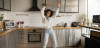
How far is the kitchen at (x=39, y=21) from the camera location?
4.86m

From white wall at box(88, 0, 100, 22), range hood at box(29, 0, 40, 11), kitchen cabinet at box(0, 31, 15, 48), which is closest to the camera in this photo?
kitchen cabinet at box(0, 31, 15, 48)

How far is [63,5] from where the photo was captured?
530 cm

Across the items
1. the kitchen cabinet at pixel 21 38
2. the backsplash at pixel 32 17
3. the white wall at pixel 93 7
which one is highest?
the white wall at pixel 93 7

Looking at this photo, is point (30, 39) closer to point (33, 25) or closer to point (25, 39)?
point (25, 39)

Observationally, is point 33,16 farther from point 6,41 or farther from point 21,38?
point 6,41

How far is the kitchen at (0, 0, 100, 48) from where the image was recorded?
4855 mm

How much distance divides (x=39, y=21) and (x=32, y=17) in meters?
0.37

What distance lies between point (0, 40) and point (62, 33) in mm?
2892

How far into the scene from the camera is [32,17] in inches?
217

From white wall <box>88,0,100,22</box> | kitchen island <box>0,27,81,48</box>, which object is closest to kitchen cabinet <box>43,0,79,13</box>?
white wall <box>88,0,100,22</box>

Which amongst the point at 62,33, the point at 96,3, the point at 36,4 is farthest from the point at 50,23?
the point at 96,3

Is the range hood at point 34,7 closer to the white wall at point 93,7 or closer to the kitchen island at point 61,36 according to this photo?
the kitchen island at point 61,36

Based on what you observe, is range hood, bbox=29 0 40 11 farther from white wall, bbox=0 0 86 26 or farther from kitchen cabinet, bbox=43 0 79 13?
kitchen cabinet, bbox=43 0 79 13

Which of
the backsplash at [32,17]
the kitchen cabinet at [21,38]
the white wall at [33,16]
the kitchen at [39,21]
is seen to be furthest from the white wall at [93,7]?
the kitchen cabinet at [21,38]
